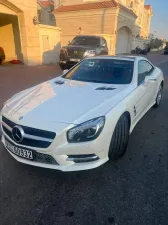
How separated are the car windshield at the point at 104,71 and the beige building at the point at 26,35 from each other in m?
8.67

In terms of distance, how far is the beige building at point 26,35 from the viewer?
1059 centimetres

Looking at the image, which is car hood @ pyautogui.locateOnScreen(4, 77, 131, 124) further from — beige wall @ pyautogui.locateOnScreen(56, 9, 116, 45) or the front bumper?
beige wall @ pyautogui.locateOnScreen(56, 9, 116, 45)

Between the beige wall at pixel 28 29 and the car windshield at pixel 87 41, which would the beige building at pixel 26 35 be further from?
the car windshield at pixel 87 41

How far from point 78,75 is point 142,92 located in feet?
4.06

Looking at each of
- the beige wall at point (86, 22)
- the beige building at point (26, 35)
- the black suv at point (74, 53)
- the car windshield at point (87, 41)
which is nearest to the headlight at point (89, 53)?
the black suv at point (74, 53)

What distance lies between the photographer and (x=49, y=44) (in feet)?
43.0

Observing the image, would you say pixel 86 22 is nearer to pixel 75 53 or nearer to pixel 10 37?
pixel 10 37

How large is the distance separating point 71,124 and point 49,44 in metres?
12.4

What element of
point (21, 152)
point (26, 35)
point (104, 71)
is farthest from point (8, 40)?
point (21, 152)

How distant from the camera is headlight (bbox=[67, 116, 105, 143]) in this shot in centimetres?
199

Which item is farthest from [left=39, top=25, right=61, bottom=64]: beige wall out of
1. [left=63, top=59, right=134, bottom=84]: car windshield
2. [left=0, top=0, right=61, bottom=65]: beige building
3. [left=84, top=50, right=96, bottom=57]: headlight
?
[left=63, top=59, right=134, bottom=84]: car windshield

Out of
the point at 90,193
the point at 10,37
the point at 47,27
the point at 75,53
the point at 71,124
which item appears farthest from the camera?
the point at 10,37

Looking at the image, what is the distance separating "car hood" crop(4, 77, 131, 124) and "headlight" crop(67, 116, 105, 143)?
7 cm

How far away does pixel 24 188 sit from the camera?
2.18 meters
